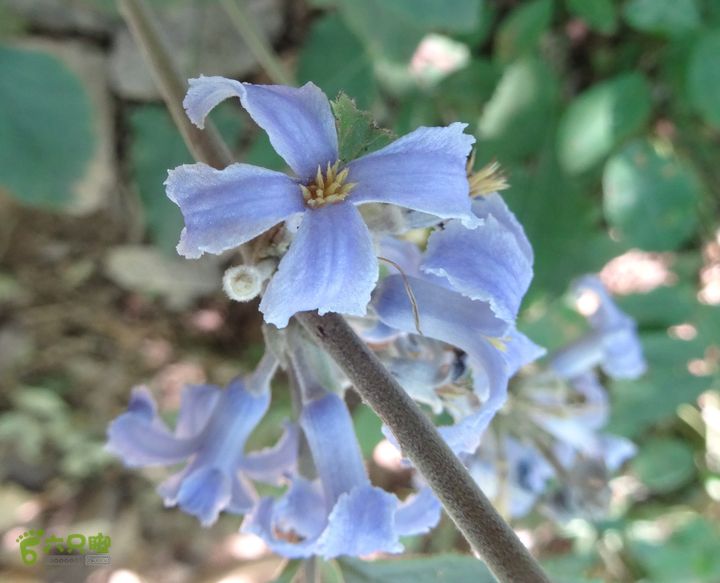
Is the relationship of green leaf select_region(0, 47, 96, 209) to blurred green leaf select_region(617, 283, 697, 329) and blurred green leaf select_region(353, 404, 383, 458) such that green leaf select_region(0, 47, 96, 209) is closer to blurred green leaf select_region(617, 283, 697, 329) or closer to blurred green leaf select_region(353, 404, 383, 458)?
blurred green leaf select_region(353, 404, 383, 458)

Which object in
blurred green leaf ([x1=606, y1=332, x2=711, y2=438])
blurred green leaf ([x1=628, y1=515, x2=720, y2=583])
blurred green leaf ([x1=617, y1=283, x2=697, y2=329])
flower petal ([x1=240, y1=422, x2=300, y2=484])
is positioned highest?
flower petal ([x1=240, y1=422, x2=300, y2=484])

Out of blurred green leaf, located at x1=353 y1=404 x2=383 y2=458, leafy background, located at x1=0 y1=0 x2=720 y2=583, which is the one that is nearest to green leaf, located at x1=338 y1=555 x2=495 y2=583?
leafy background, located at x1=0 y1=0 x2=720 y2=583

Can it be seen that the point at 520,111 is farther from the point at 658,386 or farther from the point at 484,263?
the point at 484,263

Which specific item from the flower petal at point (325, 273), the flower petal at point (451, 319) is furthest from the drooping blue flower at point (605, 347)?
the flower petal at point (325, 273)

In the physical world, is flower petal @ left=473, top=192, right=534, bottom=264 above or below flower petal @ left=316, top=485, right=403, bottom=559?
above

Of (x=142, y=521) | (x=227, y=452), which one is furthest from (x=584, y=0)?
(x=142, y=521)

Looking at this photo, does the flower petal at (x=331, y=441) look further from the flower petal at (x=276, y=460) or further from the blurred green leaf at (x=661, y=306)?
the blurred green leaf at (x=661, y=306)
